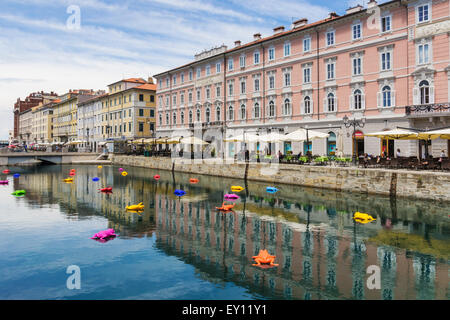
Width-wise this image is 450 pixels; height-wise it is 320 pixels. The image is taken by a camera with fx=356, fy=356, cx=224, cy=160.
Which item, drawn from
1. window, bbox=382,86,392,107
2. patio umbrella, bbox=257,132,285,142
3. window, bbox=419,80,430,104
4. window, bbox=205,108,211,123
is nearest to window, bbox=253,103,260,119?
window, bbox=205,108,211,123

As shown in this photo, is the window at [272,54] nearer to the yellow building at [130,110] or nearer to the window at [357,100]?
the window at [357,100]

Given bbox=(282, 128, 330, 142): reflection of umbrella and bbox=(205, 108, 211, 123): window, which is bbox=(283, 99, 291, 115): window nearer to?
bbox=(282, 128, 330, 142): reflection of umbrella

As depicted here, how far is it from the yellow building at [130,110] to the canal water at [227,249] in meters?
43.5

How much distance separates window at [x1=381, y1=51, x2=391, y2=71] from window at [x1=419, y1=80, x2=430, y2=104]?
320cm

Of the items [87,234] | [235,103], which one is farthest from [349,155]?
[87,234]

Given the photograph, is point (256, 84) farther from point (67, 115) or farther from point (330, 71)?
point (67, 115)

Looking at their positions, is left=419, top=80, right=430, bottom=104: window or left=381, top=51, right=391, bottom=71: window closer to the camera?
left=419, top=80, right=430, bottom=104: window

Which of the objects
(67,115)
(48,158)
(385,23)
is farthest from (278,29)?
(67,115)

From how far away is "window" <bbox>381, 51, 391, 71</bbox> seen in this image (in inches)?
1193

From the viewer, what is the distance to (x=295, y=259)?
12.1 metres

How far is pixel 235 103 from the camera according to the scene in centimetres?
4484

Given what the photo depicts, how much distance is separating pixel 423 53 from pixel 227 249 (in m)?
24.4
